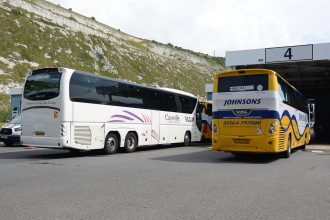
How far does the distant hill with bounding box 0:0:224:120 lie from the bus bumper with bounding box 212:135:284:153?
35.2 metres

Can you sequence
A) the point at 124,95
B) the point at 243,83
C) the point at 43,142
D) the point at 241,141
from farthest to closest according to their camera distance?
the point at 124,95, the point at 43,142, the point at 243,83, the point at 241,141

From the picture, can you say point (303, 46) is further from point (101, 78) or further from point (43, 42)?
point (43, 42)

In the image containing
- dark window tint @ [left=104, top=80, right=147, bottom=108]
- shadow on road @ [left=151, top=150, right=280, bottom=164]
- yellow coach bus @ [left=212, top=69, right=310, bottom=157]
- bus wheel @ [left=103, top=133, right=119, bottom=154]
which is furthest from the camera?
dark window tint @ [left=104, top=80, right=147, bottom=108]

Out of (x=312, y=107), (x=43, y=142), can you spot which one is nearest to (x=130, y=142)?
(x=43, y=142)

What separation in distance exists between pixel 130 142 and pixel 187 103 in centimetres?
662

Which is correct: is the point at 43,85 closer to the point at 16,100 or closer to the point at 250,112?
the point at 250,112

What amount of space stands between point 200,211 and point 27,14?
6453 cm

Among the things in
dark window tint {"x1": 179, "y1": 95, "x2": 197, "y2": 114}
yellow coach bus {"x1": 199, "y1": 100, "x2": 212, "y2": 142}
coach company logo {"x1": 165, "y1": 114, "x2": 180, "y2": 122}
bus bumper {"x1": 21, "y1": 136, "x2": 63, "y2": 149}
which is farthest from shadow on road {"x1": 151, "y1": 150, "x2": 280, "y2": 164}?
yellow coach bus {"x1": 199, "y1": 100, "x2": 212, "y2": 142}

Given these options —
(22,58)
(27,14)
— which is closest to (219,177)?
(22,58)

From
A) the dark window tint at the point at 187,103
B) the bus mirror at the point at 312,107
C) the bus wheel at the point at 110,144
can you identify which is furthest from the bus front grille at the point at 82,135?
the bus mirror at the point at 312,107

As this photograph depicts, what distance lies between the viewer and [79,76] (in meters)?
15.1

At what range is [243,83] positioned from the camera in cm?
1438

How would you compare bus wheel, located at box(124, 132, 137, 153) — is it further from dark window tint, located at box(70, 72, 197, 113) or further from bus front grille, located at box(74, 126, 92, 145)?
bus front grille, located at box(74, 126, 92, 145)

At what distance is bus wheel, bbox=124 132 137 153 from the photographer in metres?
18.1
